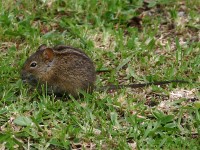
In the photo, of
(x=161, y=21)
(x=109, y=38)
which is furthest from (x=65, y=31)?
(x=161, y=21)

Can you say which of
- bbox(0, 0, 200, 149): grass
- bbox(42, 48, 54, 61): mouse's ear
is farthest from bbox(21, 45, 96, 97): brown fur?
bbox(0, 0, 200, 149): grass

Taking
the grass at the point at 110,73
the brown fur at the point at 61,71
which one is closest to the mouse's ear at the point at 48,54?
the brown fur at the point at 61,71

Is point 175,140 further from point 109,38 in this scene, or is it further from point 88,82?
point 109,38

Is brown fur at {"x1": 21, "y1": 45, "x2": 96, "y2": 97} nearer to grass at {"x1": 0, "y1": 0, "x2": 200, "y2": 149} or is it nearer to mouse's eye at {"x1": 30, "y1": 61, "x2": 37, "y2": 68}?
mouse's eye at {"x1": 30, "y1": 61, "x2": 37, "y2": 68}

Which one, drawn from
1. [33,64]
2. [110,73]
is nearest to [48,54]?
[33,64]

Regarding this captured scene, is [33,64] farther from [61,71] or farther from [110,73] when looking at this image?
[110,73]

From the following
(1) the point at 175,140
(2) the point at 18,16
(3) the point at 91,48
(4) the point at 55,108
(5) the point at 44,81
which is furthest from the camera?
(2) the point at 18,16

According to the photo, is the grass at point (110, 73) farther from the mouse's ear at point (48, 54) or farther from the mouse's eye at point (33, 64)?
the mouse's ear at point (48, 54)
